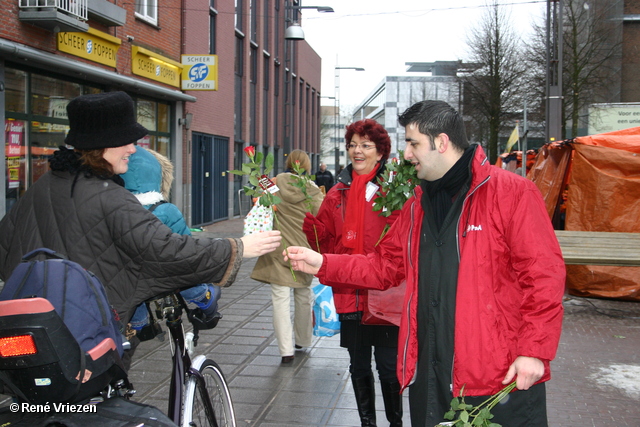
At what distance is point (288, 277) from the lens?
6047 mm

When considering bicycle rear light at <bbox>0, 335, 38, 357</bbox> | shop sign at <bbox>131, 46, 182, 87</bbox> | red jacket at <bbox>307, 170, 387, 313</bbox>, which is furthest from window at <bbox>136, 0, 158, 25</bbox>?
bicycle rear light at <bbox>0, 335, 38, 357</bbox>

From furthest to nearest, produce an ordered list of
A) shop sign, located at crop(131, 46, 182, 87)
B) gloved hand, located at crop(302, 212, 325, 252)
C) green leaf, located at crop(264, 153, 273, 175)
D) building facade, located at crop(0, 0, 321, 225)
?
shop sign, located at crop(131, 46, 182, 87), building facade, located at crop(0, 0, 321, 225), gloved hand, located at crop(302, 212, 325, 252), green leaf, located at crop(264, 153, 273, 175)

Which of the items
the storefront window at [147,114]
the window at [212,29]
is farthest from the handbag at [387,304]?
the window at [212,29]

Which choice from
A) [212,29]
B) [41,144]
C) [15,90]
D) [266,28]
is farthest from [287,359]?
[266,28]

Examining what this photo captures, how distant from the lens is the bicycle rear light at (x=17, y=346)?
1796 millimetres

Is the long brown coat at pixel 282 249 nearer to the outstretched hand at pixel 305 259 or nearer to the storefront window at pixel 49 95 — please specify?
the outstretched hand at pixel 305 259

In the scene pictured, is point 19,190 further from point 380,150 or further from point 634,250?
point 634,250

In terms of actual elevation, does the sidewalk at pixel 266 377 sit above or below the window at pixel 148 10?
below

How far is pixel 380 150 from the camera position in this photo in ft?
14.8

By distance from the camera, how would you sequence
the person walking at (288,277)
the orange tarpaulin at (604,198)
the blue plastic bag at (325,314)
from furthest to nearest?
the orange tarpaulin at (604,198) → the person walking at (288,277) → the blue plastic bag at (325,314)

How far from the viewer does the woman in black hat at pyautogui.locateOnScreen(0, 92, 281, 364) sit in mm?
2469

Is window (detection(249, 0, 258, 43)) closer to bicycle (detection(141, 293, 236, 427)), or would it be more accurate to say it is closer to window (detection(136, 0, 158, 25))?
window (detection(136, 0, 158, 25))

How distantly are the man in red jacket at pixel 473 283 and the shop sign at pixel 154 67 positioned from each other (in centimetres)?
1315

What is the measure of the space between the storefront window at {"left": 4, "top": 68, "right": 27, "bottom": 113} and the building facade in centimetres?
2
